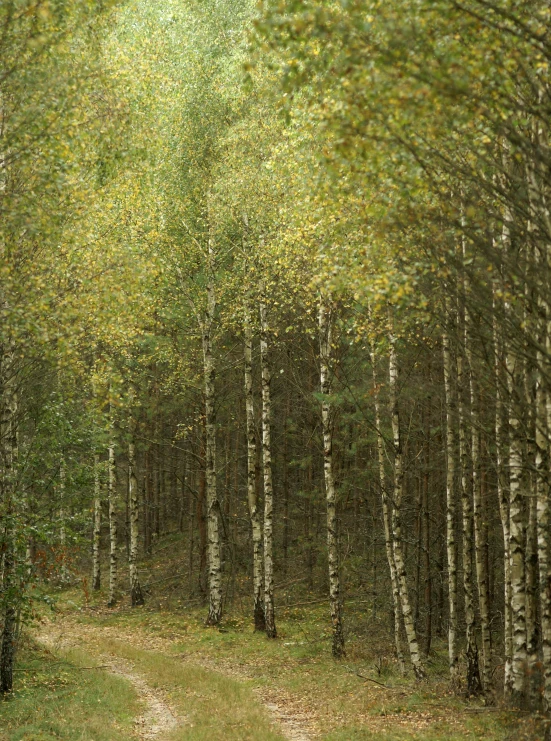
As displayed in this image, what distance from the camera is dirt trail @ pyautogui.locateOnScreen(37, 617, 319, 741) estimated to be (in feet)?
40.3

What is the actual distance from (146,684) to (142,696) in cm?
117

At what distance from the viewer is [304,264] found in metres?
17.5

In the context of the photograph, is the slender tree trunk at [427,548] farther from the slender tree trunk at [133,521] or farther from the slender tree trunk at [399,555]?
the slender tree trunk at [133,521]

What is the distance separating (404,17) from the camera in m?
7.00

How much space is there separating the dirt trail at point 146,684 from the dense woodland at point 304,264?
2.54 meters

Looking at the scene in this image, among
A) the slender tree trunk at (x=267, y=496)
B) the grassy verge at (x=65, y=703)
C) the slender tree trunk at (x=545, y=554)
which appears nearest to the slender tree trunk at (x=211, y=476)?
the slender tree trunk at (x=267, y=496)

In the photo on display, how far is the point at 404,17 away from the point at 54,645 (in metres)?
18.0

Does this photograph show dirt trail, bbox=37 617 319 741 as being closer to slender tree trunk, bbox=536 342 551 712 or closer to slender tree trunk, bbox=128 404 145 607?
slender tree trunk, bbox=128 404 145 607

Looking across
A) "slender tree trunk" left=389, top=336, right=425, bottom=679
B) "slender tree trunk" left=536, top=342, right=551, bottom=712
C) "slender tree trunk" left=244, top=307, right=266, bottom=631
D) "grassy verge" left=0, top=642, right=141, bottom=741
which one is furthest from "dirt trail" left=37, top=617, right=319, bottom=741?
"slender tree trunk" left=536, top=342, right=551, bottom=712

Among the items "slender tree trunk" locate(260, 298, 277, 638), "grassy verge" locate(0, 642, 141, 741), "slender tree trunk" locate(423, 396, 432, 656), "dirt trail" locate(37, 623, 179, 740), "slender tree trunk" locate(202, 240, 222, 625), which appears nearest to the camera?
"grassy verge" locate(0, 642, 141, 741)

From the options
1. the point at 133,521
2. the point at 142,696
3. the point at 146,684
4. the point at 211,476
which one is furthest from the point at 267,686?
the point at 133,521

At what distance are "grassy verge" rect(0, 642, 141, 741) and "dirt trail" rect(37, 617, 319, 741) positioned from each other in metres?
0.38

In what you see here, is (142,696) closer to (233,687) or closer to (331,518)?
(233,687)

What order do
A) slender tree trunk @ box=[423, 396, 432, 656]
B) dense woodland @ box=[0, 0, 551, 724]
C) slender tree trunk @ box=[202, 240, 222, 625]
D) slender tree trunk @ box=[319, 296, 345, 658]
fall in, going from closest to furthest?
dense woodland @ box=[0, 0, 551, 724] → slender tree trunk @ box=[319, 296, 345, 658] → slender tree trunk @ box=[423, 396, 432, 656] → slender tree trunk @ box=[202, 240, 222, 625]
